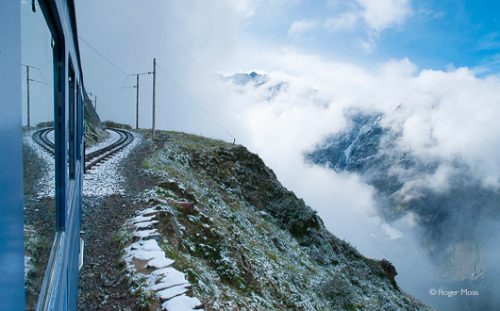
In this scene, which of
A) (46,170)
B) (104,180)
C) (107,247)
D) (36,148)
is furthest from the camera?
(104,180)

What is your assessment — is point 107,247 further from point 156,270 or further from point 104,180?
point 104,180

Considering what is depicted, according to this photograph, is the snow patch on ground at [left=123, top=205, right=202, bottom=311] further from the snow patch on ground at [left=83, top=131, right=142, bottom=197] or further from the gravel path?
the snow patch on ground at [left=83, top=131, right=142, bottom=197]

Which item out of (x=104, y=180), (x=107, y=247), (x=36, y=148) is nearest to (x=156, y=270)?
(x=107, y=247)

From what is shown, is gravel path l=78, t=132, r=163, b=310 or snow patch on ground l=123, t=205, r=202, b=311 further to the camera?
gravel path l=78, t=132, r=163, b=310

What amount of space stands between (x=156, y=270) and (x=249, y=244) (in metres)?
Result: 5.34

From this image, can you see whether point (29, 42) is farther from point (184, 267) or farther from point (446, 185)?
point (446, 185)

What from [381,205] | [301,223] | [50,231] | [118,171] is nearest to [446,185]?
[381,205]

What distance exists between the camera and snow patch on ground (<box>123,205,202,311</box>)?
5488 millimetres

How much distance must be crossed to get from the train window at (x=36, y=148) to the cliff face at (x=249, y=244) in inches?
190

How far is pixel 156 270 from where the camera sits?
20.4 feet

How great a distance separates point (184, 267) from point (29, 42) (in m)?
6.07

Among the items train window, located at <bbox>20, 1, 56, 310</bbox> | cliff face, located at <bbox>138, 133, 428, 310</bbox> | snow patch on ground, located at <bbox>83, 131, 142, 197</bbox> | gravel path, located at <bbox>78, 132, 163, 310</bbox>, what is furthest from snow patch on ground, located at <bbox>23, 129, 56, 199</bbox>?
snow patch on ground, located at <bbox>83, 131, 142, 197</bbox>

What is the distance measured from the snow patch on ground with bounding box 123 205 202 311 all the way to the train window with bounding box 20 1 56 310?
13.0 feet

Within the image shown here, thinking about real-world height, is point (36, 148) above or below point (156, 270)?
above
